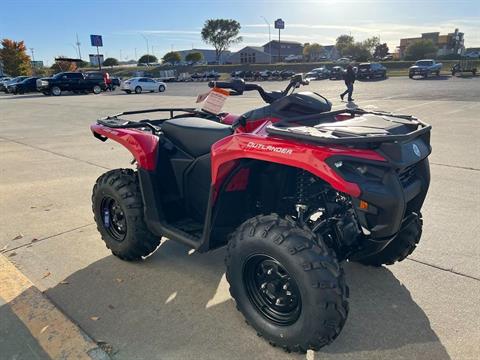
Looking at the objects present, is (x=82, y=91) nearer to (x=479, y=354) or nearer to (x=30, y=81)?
(x=30, y=81)

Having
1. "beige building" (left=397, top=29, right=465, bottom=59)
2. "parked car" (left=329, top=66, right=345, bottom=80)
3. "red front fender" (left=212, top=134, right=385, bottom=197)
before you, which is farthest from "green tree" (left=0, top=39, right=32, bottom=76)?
"beige building" (left=397, top=29, right=465, bottom=59)

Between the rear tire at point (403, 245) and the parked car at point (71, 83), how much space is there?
3173 centimetres

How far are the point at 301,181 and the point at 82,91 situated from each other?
3264 cm

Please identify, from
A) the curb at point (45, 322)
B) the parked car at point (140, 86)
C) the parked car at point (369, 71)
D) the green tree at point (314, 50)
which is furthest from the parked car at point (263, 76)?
the green tree at point (314, 50)

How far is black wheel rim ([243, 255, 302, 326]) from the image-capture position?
2326 millimetres

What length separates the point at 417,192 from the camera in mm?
2428

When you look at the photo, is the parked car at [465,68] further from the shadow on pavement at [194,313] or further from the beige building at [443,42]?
the beige building at [443,42]

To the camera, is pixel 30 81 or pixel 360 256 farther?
pixel 30 81

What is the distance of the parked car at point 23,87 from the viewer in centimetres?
3369

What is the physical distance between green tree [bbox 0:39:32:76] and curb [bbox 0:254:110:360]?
211ft

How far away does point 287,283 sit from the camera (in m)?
2.33

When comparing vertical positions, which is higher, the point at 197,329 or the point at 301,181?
the point at 301,181

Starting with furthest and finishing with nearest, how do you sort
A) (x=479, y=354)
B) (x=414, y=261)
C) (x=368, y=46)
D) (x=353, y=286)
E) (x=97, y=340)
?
(x=368, y=46), (x=414, y=261), (x=353, y=286), (x=97, y=340), (x=479, y=354)

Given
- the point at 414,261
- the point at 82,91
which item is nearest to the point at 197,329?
the point at 414,261
